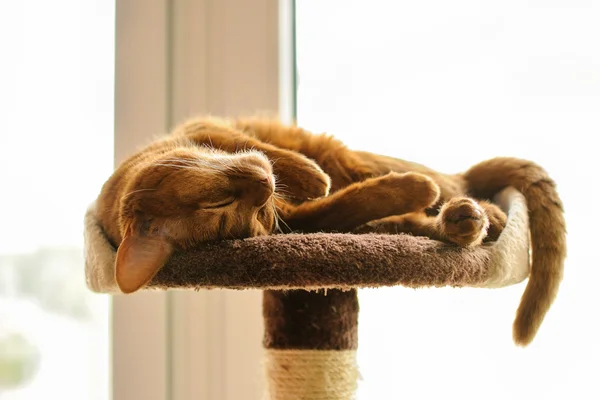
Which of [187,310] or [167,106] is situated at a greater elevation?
[167,106]

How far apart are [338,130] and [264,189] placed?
0.90m

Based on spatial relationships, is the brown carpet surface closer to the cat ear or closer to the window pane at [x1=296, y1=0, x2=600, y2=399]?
the cat ear

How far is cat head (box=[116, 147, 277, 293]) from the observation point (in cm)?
88

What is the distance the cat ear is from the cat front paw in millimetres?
414

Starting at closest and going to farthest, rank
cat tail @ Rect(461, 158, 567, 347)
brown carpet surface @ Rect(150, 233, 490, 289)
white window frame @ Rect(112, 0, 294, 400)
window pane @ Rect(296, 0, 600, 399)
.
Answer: brown carpet surface @ Rect(150, 233, 490, 289) < cat tail @ Rect(461, 158, 567, 347) < window pane @ Rect(296, 0, 600, 399) < white window frame @ Rect(112, 0, 294, 400)

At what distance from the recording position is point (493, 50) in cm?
162

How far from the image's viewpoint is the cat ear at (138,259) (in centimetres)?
85

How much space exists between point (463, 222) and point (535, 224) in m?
0.32

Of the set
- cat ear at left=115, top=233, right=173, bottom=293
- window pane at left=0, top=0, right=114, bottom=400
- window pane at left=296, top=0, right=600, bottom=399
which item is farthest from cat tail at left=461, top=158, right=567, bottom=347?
window pane at left=0, top=0, right=114, bottom=400

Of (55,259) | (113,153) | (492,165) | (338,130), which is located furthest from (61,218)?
(492,165)

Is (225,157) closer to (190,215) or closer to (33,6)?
(190,215)

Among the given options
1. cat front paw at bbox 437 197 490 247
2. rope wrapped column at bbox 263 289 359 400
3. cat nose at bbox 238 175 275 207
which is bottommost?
rope wrapped column at bbox 263 289 359 400

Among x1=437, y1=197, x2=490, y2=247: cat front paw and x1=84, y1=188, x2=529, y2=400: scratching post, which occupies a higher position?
x1=437, y1=197, x2=490, y2=247: cat front paw

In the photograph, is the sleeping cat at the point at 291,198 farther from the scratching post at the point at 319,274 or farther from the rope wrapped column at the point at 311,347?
the rope wrapped column at the point at 311,347
